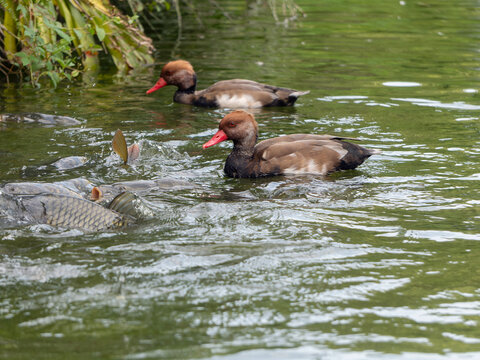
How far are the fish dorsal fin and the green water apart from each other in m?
0.19

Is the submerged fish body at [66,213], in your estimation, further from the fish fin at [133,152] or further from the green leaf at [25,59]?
the green leaf at [25,59]

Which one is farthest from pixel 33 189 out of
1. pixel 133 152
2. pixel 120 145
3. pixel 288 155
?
pixel 288 155

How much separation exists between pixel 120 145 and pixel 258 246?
268 cm

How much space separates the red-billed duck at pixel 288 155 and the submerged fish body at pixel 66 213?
207 centimetres

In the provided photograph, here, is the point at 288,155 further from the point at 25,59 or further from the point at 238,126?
the point at 25,59

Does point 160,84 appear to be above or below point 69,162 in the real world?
above

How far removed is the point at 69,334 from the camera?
4.26 metres

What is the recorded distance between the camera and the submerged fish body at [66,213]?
5.82m

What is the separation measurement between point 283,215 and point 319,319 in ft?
6.08

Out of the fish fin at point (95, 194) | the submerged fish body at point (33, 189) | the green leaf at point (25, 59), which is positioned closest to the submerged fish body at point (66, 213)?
the submerged fish body at point (33, 189)

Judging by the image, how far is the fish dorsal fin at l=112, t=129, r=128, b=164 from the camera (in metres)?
7.62

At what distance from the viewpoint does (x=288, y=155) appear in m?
7.67

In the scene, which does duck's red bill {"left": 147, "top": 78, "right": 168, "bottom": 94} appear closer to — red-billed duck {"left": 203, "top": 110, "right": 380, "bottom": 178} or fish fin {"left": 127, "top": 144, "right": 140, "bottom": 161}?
fish fin {"left": 127, "top": 144, "right": 140, "bottom": 161}

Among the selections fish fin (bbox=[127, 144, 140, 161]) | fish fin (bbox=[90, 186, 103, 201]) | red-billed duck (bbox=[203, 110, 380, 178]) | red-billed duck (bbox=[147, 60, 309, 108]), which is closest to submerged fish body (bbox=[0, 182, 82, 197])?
fish fin (bbox=[90, 186, 103, 201])
